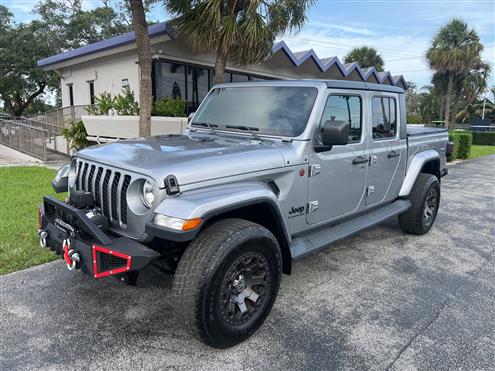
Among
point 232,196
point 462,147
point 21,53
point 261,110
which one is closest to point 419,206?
point 261,110

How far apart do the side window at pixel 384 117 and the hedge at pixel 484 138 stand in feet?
91.7

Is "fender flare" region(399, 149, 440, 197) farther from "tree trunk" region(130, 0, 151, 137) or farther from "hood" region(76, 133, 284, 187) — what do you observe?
"tree trunk" region(130, 0, 151, 137)

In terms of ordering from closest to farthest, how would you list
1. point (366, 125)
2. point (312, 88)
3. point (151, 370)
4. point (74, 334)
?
point (151, 370), point (74, 334), point (312, 88), point (366, 125)

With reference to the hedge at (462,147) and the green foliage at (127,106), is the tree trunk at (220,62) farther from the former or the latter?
the hedge at (462,147)

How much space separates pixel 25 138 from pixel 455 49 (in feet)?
82.6

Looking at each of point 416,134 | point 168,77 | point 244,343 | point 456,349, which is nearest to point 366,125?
point 416,134

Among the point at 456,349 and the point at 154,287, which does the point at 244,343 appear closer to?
the point at 154,287

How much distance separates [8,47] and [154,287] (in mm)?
29228

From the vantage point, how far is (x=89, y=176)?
10.8 feet

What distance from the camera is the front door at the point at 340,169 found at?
3.68 metres

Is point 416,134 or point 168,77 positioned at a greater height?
point 168,77

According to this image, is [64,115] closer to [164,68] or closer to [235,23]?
[164,68]

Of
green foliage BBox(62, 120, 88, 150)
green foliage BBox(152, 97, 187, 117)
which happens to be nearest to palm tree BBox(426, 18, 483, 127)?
green foliage BBox(152, 97, 187, 117)

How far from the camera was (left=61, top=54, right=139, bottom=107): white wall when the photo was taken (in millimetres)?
13711
